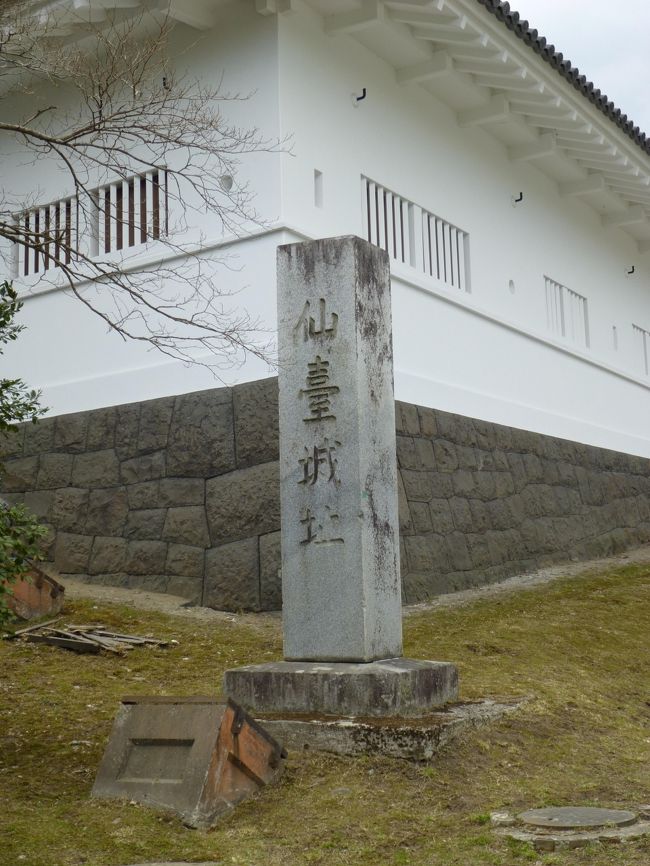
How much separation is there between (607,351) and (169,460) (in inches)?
287

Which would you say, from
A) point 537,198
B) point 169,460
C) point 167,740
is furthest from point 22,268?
point 167,740

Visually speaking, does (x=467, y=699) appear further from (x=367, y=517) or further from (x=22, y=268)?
(x=22, y=268)

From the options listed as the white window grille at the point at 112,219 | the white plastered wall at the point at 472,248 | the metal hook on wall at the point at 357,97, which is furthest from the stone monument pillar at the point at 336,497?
the metal hook on wall at the point at 357,97

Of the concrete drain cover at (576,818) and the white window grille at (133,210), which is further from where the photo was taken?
the white window grille at (133,210)

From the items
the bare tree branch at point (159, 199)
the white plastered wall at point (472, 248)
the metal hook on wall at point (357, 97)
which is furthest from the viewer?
the metal hook on wall at point (357, 97)

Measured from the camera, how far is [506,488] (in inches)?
462

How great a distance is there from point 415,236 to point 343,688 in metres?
5.76

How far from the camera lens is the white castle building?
30.4ft

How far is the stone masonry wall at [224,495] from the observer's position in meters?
9.06

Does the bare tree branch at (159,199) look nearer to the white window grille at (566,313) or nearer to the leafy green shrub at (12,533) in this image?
the leafy green shrub at (12,533)

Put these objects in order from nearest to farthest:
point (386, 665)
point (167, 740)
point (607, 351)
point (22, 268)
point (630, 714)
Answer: point (167, 740), point (386, 665), point (630, 714), point (22, 268), point (607, 351)

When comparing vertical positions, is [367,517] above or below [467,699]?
above

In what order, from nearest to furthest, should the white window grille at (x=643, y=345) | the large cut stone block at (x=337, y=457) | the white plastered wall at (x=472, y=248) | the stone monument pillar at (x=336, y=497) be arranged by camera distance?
the stone monument pillar at (x=336, y=497) < the large cut stone block at (x=337, y=457) < the white plastered wall at (x=472, y=248) < the white window grille at (x=643, y=345)

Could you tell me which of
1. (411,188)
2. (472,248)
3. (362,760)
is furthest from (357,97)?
(362,760)
